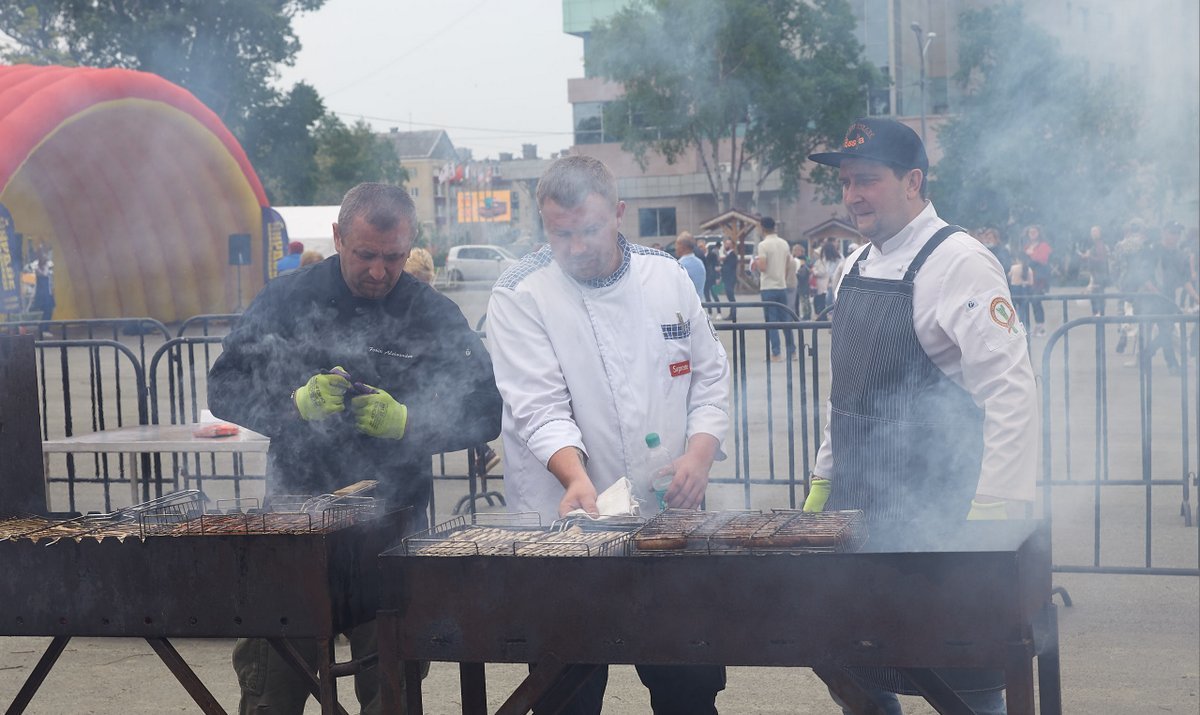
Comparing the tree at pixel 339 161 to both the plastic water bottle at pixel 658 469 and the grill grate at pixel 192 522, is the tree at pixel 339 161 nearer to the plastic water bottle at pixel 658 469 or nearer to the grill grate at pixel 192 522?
the grill grate at pixel 192 522

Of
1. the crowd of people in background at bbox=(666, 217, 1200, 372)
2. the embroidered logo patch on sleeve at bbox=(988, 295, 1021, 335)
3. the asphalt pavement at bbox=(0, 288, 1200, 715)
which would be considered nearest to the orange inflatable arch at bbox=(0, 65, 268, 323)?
the crowd of people in background at bbox=(666, 217, 1200, 372)

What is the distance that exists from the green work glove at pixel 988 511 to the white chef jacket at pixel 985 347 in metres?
0.02

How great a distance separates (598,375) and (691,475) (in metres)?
0.37

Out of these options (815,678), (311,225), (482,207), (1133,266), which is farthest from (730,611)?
(482,207)

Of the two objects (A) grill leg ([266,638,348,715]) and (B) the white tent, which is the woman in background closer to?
(A) grill leg ([266,638,348,715])

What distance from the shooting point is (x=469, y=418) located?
3.51 m

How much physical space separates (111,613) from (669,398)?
1546 millimetres

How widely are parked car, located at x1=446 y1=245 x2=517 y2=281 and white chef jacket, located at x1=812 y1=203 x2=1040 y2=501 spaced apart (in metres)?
35.7

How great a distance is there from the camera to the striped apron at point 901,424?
3074 mm

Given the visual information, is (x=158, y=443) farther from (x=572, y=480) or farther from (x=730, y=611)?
(x=730, y=611)

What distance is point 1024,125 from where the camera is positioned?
18.7ft

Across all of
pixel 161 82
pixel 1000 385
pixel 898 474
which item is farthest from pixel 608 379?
pixel 161 82

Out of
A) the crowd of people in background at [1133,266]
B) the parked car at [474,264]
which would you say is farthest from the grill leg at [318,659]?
the parked car at [474,264]

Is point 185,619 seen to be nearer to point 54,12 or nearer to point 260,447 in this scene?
point 260,447
